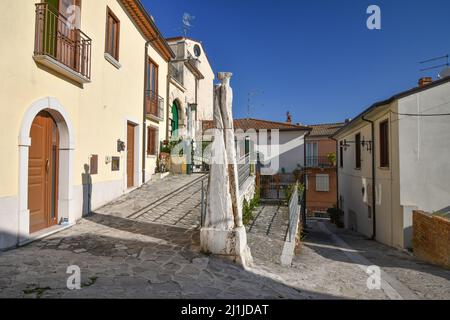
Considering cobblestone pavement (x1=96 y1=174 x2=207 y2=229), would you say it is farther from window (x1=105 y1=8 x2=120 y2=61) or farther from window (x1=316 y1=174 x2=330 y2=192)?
window (x1=316 y1=174 x2=330 y2=192)

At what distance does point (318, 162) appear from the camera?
2453 centimetres

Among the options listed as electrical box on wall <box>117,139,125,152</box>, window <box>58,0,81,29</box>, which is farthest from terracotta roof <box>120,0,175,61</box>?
electrical box on wall <box>117,139,125,152</box>

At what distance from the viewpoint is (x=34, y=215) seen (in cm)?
534

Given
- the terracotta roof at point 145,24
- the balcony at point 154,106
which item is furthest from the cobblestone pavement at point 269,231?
the terracotta roof at point 145,24

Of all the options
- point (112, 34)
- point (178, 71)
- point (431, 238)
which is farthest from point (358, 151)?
point (112, 34)

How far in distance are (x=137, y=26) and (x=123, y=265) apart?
9374mm

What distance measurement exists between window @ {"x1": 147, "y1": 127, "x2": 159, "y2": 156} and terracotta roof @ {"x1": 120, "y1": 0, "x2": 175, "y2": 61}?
12.4ft

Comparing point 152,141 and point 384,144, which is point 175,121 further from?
point 384,144

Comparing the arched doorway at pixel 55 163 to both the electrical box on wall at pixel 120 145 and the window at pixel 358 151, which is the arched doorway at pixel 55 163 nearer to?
the electrical box on wall at pixel 120 145

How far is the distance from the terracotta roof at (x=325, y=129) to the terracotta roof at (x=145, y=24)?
17344 mm

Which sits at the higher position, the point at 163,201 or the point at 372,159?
the point at 372,159
